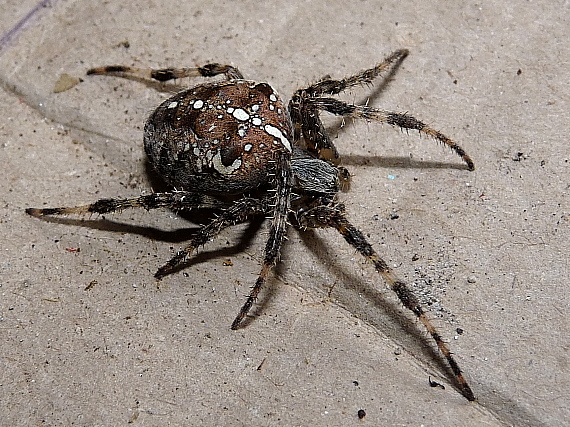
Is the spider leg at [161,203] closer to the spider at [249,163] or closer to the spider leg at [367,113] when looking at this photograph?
the spider at [249,163]

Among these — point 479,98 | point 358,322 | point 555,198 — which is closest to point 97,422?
point 358,322

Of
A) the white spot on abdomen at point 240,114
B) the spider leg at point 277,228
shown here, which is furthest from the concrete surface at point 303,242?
the white spot on abdomen at point 240,114

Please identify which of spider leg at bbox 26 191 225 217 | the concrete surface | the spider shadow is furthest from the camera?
spider leg at bbox 26 191 225 217

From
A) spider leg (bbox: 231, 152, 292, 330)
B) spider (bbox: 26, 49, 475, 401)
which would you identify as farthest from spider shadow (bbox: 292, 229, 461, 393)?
spider leg (bbox: 231, 152, 292, 330)

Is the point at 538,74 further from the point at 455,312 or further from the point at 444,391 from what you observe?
the point at 444,391

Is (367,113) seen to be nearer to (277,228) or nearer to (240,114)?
(240,114)

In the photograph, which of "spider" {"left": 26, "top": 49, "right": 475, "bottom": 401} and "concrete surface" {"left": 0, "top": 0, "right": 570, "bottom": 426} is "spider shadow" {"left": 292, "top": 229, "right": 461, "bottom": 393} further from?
"spider" {"left": 26, "top": 49, "right": 475, "bottom": 401}
